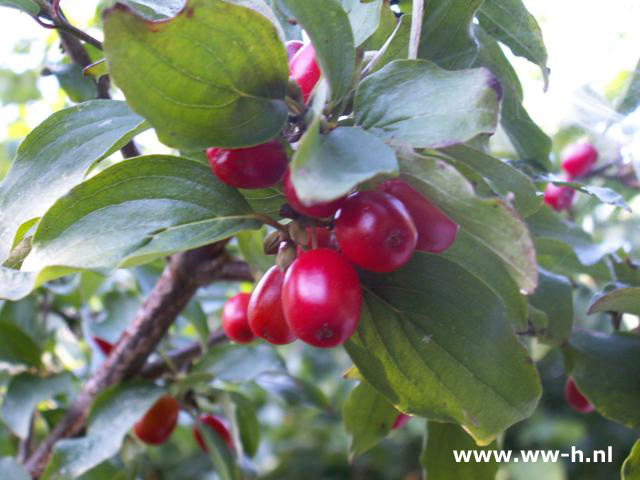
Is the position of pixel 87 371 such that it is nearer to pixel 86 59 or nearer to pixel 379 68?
pixel 86 59

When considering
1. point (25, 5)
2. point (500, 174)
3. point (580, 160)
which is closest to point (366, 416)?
point (500, 174)

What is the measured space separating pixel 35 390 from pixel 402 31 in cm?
114

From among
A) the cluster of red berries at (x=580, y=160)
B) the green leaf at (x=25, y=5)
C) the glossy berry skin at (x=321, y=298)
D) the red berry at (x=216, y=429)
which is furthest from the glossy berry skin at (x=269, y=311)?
the cluster of red berries at (x=580, y=160)

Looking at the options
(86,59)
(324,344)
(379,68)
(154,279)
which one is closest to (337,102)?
(379,68)

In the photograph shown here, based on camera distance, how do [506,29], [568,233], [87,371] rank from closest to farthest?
[506,29] < [568,233] < [87,371]

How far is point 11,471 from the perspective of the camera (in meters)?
1.29

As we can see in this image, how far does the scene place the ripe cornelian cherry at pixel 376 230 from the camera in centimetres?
63

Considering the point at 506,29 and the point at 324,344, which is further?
the point at 506,29

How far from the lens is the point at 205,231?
680mm

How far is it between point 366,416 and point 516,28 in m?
0.62

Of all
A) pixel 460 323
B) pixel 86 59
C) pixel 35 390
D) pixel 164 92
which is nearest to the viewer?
pixel 164 92

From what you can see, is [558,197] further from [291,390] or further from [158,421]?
[158,421]

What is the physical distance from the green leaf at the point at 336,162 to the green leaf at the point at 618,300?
42 centimetres

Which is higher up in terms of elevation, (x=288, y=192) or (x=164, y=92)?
(x=164, y=92)
